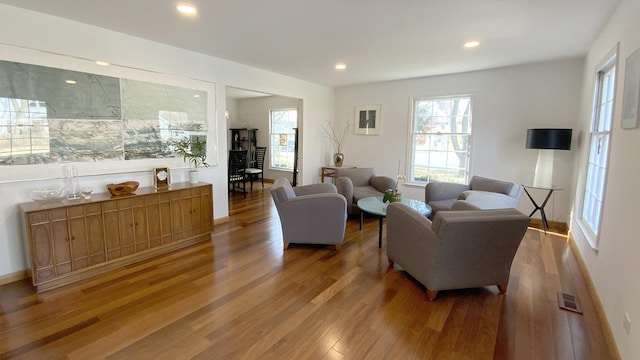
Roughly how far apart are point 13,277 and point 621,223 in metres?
5.08

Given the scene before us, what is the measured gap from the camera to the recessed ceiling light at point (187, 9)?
2.70 metres

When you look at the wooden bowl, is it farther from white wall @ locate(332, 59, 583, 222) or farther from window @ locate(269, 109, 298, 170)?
window @ locate(269, 109, 298, 170)

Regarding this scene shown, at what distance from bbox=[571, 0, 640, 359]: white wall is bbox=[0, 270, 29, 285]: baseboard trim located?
4732 mm

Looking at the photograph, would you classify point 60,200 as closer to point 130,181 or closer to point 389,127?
point 130,181

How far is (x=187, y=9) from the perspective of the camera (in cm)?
278

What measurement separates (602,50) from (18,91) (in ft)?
18.9

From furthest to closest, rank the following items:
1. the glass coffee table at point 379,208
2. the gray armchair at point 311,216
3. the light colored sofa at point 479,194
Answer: the light colored sofa at point 479,194 → the glass coffee table at point 379,208 → the gray armchair at point 311,216

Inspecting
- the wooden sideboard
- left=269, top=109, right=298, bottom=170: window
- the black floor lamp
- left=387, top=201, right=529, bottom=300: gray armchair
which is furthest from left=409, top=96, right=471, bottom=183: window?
the wooden sideboard

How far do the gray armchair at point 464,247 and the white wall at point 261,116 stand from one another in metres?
6.02

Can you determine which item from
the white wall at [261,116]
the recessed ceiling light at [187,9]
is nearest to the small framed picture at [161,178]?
the recessed ceiling light at [187,9]

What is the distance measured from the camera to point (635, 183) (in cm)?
196

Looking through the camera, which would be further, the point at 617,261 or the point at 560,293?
the point at 560,293

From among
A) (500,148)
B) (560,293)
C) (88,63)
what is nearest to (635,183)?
(560,293)

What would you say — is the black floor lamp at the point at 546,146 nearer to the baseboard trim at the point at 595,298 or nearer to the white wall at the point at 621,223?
the baseboard trim at the point at 595,298
